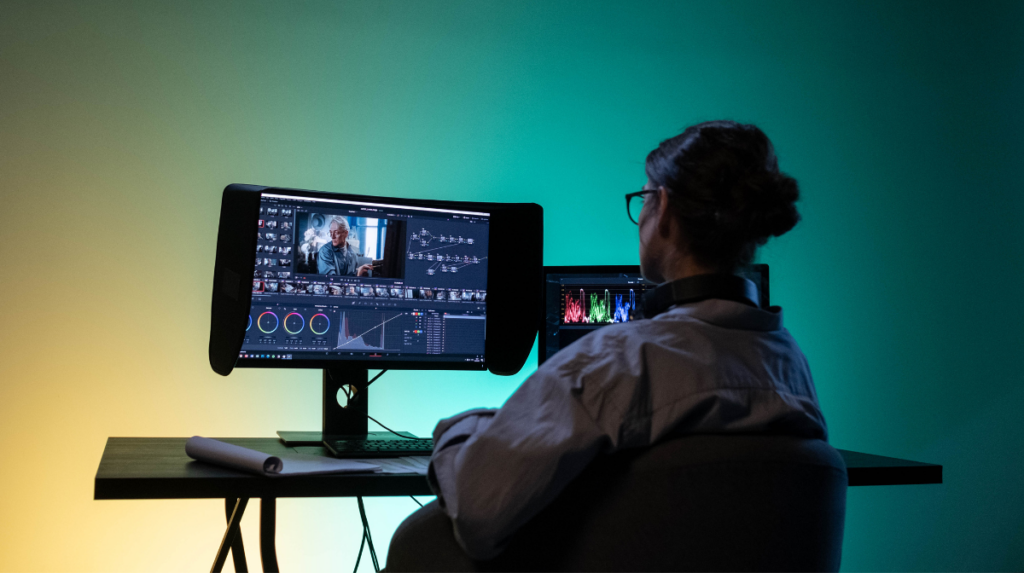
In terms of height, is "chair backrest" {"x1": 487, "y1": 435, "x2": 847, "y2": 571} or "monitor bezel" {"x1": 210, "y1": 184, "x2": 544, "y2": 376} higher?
"monitor bezel" {"x1": 210, "y1": 184, "x2": 544, "y2": 376}

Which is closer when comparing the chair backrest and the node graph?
the chair backrest

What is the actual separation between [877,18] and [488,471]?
2909 millimetres

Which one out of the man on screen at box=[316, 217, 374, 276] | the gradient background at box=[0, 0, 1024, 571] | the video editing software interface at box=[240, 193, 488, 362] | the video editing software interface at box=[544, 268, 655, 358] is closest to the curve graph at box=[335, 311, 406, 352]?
the video editing software interface at box=[240, 193, 488, 362]

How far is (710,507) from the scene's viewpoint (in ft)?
2.63

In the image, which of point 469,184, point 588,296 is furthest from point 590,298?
point 469,184

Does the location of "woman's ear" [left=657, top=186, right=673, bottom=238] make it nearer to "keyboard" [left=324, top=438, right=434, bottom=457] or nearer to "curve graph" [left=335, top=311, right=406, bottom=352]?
"keyboard" [left=324, top=438, right=434, bottom=457]

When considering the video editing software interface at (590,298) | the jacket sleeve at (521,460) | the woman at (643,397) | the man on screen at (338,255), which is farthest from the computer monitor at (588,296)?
the jacket sleeve at (521,460)

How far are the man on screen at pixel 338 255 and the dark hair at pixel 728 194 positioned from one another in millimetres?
930

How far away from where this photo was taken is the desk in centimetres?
118

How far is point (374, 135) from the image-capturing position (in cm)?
256

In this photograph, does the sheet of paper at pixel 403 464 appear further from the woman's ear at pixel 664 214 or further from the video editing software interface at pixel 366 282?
the woman's ear at pixel 664 214

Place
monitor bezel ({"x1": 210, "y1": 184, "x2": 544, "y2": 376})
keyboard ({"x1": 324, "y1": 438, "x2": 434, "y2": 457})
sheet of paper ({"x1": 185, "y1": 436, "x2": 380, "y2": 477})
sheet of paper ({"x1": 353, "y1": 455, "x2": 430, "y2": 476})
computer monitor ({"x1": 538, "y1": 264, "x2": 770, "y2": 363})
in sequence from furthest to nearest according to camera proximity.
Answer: computer monitor ({"x1": 538, "y1": 264, "x2": 770, "y2": 363}), monitor bezel ({"x1": 210, "y1": 184, "x2": 544, "y2": 376}), keyboard ({"x1": 324, "y1": 438, "x2": 434, "y2": 457}), sheet of paper ({"x1": 353, "y1": 455, "x2": 430, "y2": 476}), sheet of paper ({"x1": 185, "y1": 436, "x2": 380, "y2": 477})

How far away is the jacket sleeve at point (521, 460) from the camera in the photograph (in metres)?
0.81

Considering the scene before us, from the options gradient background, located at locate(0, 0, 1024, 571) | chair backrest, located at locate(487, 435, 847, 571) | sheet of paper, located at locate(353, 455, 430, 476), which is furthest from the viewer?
gradient background, located at locate(0, 0, 1024, 571)
